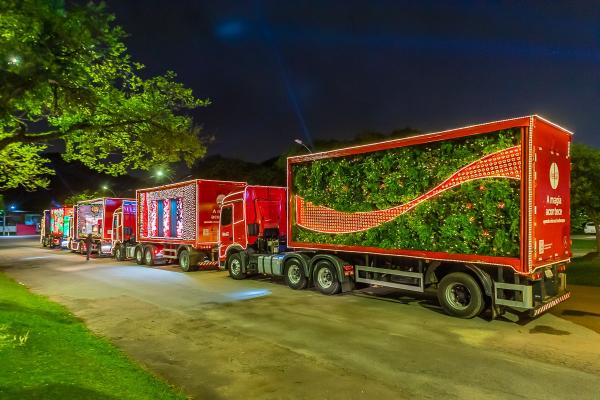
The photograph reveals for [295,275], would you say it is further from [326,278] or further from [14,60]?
[14,60]

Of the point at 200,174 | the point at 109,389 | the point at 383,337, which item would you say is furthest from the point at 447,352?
the point at 200,174

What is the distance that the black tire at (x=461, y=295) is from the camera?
9.07m

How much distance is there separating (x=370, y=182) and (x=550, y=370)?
604cm

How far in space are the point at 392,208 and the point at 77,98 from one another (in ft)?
23.8

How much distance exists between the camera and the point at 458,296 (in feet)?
31.4

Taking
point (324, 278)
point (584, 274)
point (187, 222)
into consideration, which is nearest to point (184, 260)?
point (187, 222)

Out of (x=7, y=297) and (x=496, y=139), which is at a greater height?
(x=496, y=139)

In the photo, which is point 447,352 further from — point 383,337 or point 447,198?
point 447,198

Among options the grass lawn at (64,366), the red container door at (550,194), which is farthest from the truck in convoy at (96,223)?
the red container door at (550,194)

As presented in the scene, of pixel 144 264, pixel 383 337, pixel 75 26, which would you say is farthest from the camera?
pixel 144 264

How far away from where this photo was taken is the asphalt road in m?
5.69

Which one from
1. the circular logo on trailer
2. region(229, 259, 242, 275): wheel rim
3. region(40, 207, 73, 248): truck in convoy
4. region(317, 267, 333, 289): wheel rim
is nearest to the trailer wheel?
region(229, 259, 242, 275): wheel rim

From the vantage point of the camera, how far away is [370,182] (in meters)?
11.2

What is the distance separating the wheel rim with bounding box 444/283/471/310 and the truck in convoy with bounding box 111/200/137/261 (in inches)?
780
